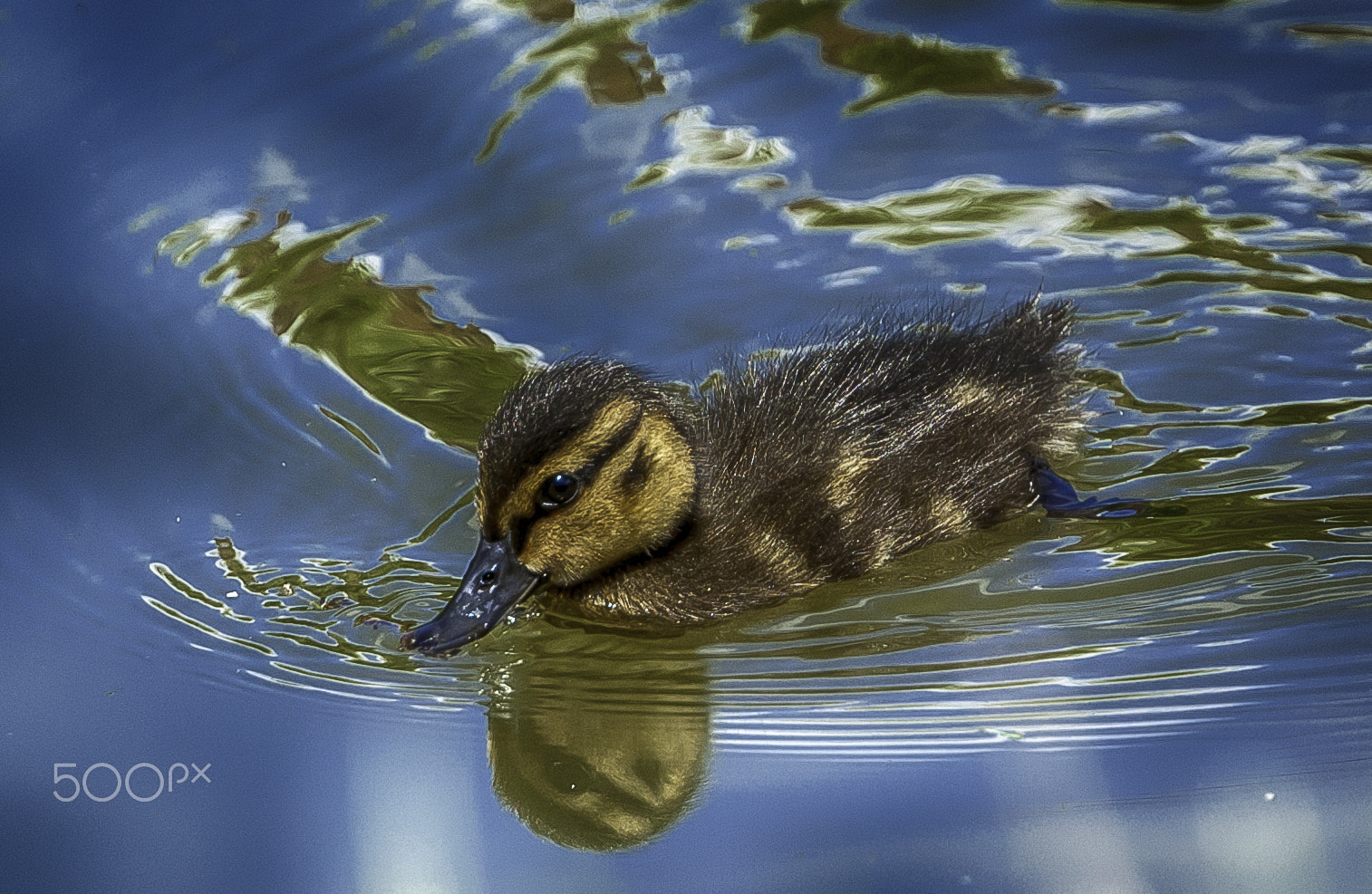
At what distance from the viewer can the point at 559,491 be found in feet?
10.9

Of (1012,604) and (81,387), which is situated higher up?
(81,387)

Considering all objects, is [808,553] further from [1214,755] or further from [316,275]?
[316,275]

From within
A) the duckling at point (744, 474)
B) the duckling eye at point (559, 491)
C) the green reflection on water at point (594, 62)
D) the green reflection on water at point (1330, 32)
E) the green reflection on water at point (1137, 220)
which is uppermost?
the green reflection on water at point (594, 62)

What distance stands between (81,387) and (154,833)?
1.67 m

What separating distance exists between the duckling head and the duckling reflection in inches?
6.6

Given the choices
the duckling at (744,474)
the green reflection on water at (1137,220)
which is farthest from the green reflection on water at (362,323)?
the green reflection on water at (1137,220)

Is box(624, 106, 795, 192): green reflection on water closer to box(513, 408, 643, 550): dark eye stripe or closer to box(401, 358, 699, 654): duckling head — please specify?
box(401, 358, 699, 654): duckling head

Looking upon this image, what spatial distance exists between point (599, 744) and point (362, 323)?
6.56 feet

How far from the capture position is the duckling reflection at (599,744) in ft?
8.82

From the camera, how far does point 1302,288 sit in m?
4.70

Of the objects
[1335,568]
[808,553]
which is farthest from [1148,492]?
[808,553]

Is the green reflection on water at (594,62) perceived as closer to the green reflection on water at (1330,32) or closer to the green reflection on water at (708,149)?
the green reflection on water at (708,149)

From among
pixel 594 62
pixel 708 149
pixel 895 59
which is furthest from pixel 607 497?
pixel 895 59

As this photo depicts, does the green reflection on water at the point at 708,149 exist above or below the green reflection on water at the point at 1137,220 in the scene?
above
